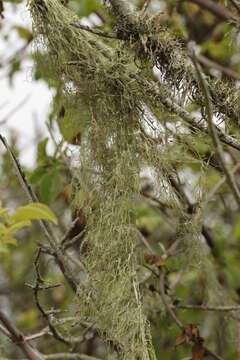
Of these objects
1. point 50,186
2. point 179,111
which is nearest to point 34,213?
point 179,111

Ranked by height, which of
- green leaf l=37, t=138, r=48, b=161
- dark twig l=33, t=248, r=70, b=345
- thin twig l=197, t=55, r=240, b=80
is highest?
green leaf l=37, t=138, r=48, b=161

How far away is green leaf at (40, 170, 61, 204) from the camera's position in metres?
1.73

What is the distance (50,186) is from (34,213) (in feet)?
2.33

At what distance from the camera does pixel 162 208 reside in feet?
6.91

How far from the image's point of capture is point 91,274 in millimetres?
1090

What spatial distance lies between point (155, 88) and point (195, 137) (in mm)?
112

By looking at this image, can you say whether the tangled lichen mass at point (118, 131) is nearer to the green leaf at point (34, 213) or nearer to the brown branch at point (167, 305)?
the green leaf at point (34, 213)

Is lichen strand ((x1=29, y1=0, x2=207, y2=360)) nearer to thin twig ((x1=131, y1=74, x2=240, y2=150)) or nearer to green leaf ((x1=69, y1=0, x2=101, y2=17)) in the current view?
thin twig ((x1=131, y1=74, x2=240, y2=150))

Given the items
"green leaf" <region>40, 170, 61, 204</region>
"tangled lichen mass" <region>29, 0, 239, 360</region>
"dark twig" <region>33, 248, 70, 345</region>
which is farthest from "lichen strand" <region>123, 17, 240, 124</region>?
"green leaf" <region>40, 170, 61, 204</region>

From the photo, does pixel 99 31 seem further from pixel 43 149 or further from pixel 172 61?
pixel 43 149

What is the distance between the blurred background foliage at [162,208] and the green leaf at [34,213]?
0.51 ft

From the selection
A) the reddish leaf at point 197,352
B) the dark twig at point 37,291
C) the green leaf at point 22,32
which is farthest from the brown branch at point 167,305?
the green leaf at point 22,32

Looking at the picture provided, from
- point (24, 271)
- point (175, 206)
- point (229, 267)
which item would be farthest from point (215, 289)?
point (24, 271)

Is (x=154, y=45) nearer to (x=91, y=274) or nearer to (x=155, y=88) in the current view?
(x=155, y=88)
